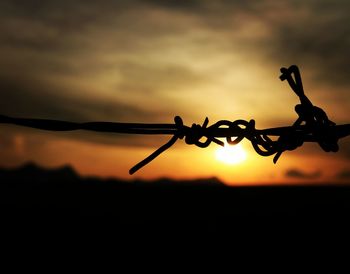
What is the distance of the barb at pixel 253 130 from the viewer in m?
1.71

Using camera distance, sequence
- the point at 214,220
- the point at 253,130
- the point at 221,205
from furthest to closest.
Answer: the point at 221,205, the point at 214,220, the point at 253,130

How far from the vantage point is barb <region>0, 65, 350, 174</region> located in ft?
5.61

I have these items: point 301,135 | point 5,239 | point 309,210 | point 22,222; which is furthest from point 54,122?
point 22,222

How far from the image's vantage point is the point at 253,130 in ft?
6.00

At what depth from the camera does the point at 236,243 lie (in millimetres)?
4094

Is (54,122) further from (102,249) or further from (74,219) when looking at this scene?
(74,219)

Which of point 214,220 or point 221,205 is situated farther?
point 221,205

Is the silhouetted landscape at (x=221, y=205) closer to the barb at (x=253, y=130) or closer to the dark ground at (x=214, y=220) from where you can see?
the dark ground at (x=214, y=220)

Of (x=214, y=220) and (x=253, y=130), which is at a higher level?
(x=253, y=130)

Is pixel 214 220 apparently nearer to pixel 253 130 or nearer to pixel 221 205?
pixel 221 205

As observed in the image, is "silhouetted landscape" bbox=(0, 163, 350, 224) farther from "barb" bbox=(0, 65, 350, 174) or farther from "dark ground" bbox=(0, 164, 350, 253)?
"barb" bbox=(0, 65, 350, 174)

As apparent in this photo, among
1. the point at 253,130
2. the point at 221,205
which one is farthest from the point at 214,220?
the point at 253,130

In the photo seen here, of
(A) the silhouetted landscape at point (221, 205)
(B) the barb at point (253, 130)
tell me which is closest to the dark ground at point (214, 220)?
(A) the silhouetted landscape at point (221, 205)

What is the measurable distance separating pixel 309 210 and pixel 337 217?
22.6 inches
